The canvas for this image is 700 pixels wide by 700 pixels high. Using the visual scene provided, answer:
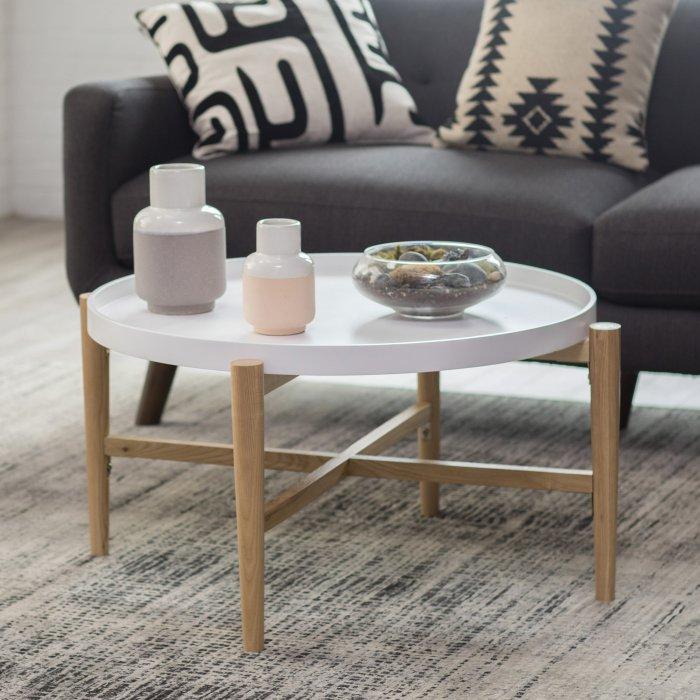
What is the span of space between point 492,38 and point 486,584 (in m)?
1.39

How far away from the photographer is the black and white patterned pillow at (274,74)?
2646mm

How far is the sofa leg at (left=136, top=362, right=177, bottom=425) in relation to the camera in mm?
2428

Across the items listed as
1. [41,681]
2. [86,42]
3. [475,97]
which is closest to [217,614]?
[41,681]

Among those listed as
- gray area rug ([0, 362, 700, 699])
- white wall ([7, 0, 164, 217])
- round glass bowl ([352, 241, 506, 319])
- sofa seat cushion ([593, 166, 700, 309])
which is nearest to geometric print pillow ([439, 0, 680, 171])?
sofa seat cushion ([593, 166, 700, 309])

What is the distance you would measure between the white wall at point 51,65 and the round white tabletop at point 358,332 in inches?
119

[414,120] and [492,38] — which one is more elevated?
[492,38]

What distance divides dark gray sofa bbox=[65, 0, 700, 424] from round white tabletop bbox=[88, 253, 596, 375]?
0.42m

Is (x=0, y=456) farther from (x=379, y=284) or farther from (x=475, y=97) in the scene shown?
(x=475, y=97)

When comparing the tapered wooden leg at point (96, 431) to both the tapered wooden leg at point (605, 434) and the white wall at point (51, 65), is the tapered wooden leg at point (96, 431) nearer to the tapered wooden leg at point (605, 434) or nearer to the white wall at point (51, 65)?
the tapered wooden leg at point (605, 434)

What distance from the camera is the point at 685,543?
1.84 metres

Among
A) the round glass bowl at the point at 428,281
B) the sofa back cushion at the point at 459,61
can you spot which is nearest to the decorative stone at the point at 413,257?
the round glass bowl at the point at 428,281

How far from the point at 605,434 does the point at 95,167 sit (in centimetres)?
129

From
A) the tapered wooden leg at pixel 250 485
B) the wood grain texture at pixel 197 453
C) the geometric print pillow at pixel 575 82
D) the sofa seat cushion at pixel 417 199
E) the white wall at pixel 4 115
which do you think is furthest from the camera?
the white wall at pixel 4 115

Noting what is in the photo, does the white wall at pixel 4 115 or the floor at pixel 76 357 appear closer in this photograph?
the floor at pixel 76 357
